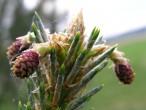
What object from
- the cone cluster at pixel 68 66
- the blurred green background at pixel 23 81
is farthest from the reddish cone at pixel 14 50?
the blurred green background at pixel 23 81

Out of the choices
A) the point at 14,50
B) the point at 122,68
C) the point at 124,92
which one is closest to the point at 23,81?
the point at 14,50

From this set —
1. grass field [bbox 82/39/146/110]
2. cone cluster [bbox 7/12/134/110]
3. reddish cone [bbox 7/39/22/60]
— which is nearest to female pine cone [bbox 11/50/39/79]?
cone cluster [bbox 7/12/134/110]

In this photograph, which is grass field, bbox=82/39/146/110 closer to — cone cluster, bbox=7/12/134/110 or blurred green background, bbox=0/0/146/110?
blurred green background, bbox=0/0/146/110

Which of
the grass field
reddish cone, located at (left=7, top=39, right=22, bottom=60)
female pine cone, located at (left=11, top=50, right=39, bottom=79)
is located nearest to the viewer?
female pine cone, located at (left=11, top=50, right=39, bottom=79)

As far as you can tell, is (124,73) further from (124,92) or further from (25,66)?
(124,92)

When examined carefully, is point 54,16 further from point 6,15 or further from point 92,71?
point 92,71

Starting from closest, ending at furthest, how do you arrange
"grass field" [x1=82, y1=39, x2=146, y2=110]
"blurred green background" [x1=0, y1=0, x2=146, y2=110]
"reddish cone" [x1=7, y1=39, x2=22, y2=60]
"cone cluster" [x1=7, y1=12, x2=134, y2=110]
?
"cone cluster" [x1=7, y1=12, x2=134, y2=110] → "reddish cone" [x1=7, y1=39, x2=22, y2=60] → "blurred green background" [x1=0, y1=0, x2=146, y2=110] → "grass field" [x1=82, y1=39, x2=146, y2=110]

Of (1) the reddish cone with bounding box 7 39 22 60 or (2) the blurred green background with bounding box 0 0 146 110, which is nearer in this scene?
(1) the reddish cone with bounding box 7 39 22 60
